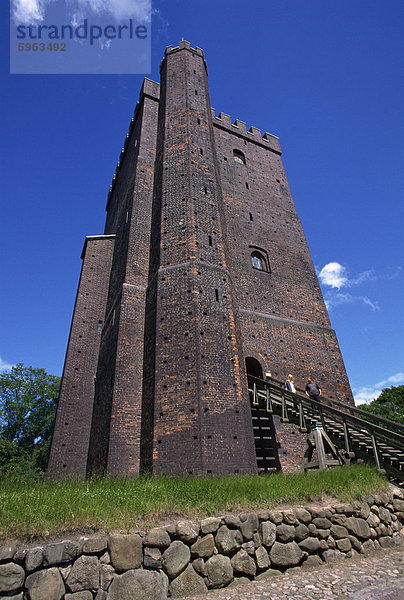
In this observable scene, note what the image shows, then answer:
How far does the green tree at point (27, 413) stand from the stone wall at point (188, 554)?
2666 centimetres

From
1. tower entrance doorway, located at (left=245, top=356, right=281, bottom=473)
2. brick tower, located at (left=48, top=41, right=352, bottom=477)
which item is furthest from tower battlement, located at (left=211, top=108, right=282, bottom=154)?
tower entrance doorway, located at (left=245, top=356, right=281, bottom=473)

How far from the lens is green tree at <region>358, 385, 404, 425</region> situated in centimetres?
2966

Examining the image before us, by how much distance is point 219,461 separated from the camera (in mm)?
8531

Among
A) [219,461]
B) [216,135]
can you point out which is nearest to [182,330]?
[219,461]

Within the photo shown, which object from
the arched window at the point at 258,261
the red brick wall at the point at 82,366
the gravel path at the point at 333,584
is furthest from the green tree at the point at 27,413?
the gravel path at the point at 333,584

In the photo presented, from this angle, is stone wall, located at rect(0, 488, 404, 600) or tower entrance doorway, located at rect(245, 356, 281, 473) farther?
tower entrance doorway, located at rect(245, 356, 281, 473)

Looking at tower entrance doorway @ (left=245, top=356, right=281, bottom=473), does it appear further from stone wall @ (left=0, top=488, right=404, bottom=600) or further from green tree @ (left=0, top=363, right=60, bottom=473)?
green tree @ (left=0, top=363, right=60, bottom=473)

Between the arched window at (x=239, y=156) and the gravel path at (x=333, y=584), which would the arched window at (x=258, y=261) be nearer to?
the arched window at (x=239, y=156)

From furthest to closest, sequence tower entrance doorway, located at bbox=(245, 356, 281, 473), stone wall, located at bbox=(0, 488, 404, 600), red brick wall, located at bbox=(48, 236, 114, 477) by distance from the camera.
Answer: red brick wall, located at bbox=(48, 236, 114, 477), tower entrance doorway, located at bbox=(245, 356, 281, 473), stone wall, located at bbox=(0, 488, 404, 600)

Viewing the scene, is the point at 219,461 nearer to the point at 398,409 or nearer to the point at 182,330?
the point at 182,330

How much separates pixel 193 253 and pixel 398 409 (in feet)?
85.2

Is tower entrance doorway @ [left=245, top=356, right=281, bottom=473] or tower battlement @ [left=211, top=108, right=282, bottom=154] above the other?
tower battlement @ [left=211, top=108, right=282, bottom=154]

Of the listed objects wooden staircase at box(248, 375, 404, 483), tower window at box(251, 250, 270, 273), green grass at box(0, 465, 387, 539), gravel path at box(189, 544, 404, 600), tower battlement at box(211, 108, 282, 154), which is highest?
tower battlement at box(211, 108, 282, 154)

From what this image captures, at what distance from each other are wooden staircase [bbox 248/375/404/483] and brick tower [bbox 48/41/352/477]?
1.18m
